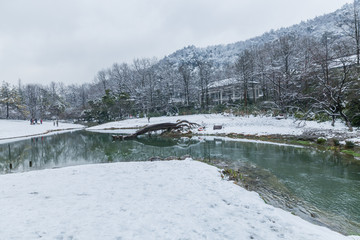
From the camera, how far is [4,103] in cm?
4703

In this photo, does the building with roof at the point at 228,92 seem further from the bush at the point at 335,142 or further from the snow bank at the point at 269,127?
the bush at the point at 335,142

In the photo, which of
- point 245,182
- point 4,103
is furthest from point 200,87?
point 4,103

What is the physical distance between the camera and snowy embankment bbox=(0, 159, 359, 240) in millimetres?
3295

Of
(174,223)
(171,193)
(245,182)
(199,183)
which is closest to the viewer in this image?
(174,223)

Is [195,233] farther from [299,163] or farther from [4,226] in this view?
[299,163]

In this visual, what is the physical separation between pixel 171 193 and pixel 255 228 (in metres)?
2.33

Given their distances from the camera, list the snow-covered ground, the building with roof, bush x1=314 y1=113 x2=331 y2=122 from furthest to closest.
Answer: the building with roof → bush x1=314 y1=113 x2=331 y2=122 → the snow-covered ground

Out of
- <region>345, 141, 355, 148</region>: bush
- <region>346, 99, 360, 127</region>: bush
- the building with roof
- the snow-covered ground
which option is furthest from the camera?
the building with roof

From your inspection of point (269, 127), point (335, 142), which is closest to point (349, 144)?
point (335, 142)

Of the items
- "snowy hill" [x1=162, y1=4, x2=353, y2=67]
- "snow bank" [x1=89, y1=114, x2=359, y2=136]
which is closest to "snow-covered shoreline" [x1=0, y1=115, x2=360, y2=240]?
"snow bank" [x1=89, y1=114, x2=359, y2=136]

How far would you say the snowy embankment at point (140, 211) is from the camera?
3295mm

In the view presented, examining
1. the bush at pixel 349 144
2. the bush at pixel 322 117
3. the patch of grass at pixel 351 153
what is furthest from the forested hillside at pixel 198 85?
the patch of grass at pixel 351 153

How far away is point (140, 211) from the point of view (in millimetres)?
4066

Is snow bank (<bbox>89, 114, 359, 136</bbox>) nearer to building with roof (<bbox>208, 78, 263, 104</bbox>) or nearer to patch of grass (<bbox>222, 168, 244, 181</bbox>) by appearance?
patch of grass (<bbox>222, 168, 244, 181</bbox>)
